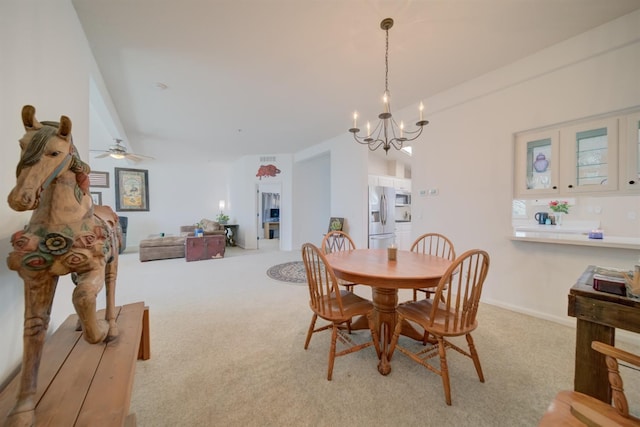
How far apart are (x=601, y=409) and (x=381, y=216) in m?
4.08

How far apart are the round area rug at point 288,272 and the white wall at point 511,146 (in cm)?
209

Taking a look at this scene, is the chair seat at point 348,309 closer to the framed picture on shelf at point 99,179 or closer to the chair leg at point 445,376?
the chair leg at point 445,376

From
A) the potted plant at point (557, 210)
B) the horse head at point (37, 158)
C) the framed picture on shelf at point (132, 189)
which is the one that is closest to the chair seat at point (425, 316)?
the horse head at point (37, 158)

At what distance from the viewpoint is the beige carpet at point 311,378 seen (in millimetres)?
1335

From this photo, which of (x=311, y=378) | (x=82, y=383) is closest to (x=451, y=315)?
(x=311, y=378)

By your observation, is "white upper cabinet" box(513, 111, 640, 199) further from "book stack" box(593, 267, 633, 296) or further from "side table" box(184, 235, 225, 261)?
"side table" box(184, 235, 225, 261)

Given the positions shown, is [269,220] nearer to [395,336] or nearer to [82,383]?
[395,336]

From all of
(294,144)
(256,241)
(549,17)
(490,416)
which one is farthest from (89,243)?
(256,241)

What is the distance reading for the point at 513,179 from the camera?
269 cm

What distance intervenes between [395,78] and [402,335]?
291 cm

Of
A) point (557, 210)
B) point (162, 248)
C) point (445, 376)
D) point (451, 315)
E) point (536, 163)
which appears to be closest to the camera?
point (445, 376)

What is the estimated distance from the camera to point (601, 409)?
2.80 feet

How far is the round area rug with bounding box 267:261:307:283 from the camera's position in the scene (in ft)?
12.7

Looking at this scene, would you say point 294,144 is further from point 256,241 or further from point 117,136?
point 117,136
